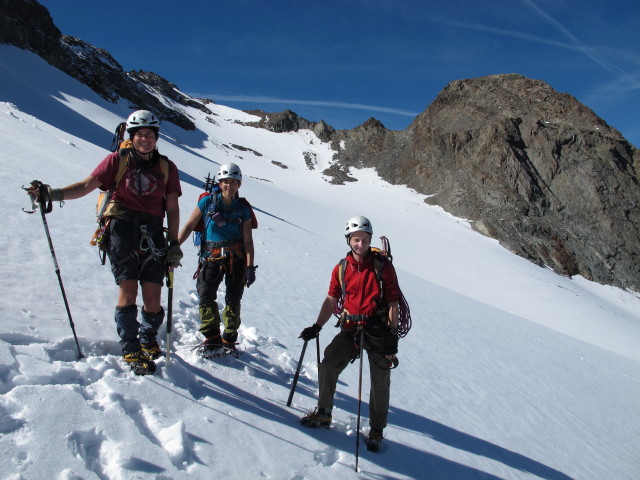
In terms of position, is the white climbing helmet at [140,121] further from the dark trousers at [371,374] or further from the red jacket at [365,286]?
the dark trousers at [371,374]

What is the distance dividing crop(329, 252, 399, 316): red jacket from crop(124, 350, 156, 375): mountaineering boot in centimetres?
199

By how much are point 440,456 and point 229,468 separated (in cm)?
271

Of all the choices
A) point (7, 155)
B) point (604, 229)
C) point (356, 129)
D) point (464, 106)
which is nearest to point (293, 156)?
point (356, 129)

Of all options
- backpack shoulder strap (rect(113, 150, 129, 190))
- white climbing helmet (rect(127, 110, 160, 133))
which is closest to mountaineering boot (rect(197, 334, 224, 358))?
backpack shoulder strap (rect(113, 150, 129, 190))

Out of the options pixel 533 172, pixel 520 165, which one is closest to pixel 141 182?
pixel 520 165

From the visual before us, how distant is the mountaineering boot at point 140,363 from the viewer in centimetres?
386

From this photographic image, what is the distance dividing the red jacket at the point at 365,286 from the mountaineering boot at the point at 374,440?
1263 millimetres

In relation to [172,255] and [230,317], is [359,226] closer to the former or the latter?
[172,255]

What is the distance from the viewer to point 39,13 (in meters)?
50.6

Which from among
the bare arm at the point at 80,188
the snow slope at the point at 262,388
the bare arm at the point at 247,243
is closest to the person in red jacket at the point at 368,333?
the snow slope at the point at 262,388

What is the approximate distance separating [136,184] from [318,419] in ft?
9.97

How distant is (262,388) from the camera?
465 cm

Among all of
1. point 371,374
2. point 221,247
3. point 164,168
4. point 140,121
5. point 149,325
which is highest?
point 140,121

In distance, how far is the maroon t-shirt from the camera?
12.5ft
